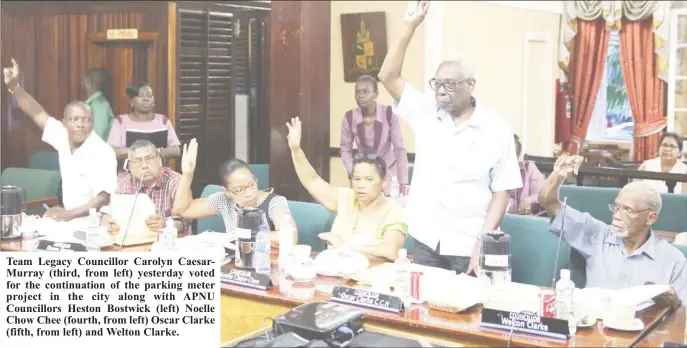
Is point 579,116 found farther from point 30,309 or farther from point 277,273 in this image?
point 30,309

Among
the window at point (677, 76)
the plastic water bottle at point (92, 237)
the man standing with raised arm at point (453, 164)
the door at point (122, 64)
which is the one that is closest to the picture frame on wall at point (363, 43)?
the door at point (122, 64)

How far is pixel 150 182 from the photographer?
3379mm

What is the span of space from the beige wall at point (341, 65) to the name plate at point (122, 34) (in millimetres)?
1165

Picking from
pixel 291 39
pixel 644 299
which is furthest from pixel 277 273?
pixel 291 39

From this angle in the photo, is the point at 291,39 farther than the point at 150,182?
Yes

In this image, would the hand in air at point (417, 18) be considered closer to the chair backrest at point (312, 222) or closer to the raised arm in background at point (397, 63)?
the raised arm in background at point (397, 63)

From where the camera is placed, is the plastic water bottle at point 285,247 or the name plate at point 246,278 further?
the plastic water bottle at point 285,247

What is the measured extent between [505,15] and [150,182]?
3148 mm

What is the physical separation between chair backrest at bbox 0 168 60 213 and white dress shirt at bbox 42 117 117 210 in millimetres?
289

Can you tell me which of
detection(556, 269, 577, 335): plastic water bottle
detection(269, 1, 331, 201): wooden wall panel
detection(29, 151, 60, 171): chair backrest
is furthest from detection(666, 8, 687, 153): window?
detection(556, 269, 577, 335): plastic water bottle

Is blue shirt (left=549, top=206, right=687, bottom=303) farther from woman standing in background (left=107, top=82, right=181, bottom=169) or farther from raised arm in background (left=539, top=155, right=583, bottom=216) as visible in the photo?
woman standing in background (left=107, top=82, right=181, bottom=169)

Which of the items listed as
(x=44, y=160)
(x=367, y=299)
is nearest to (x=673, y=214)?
(x=367, y=299)

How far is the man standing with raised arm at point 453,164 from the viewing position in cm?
269

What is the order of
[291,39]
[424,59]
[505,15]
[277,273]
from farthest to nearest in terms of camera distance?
[505,15]
[424,59]
[291,39]
[277,273]
